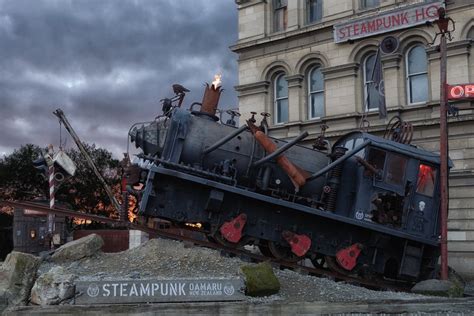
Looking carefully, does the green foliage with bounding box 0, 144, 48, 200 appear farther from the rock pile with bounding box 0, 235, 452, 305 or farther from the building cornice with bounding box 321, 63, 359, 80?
the rock pile with bounding box 0, 235, 452, 305

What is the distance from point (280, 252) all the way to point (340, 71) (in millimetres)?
11891

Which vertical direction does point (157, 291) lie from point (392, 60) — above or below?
below

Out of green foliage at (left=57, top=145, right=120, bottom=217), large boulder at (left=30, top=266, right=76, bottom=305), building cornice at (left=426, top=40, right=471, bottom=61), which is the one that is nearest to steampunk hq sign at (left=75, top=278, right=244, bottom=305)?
large boulder at (left=30, top=266, right=76, bottom=305)

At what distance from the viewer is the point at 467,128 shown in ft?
63.7

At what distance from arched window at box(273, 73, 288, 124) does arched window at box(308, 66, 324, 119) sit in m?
1.17

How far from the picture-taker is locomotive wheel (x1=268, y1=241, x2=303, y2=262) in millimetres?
A: 12579

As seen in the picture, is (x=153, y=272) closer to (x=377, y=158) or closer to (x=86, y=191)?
(x=377, y=158)

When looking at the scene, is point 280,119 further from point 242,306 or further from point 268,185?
point 242,306

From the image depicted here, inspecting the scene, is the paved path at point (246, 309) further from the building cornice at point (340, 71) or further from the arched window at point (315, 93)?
the arched window at point (315, 93)

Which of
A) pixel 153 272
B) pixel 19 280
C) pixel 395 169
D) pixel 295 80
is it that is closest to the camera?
pixel 19 280

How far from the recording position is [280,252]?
41.8 ft

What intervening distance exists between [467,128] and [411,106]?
7.72 feet

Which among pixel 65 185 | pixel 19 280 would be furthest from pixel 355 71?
pixel 65 185

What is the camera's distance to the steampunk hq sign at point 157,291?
787 cm
